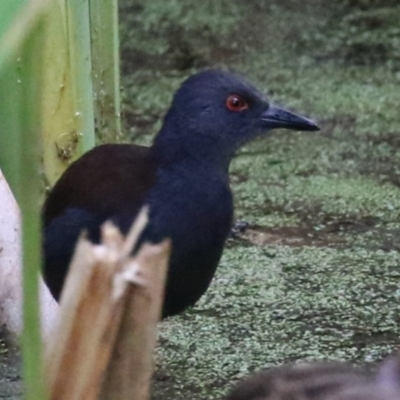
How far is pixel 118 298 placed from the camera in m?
→ 1.35

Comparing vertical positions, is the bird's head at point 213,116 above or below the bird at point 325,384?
above

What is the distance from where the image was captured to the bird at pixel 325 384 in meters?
1.27

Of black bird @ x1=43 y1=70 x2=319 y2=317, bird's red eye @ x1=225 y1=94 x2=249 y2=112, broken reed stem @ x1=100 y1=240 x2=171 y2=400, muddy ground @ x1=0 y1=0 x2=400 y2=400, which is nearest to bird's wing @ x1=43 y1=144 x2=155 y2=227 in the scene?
black bird @ x1=43 y1=70 x2=319 y2=317

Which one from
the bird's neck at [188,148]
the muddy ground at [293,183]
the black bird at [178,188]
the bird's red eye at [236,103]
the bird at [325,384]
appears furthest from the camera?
the muddy ground at [293,183]

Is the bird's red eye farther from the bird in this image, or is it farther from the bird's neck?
the bird

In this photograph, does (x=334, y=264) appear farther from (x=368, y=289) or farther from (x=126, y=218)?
(x=126, y=218)

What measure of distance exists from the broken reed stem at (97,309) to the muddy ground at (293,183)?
1179mm

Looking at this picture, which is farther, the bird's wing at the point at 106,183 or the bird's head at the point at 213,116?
the bird's head at the point at 213,116

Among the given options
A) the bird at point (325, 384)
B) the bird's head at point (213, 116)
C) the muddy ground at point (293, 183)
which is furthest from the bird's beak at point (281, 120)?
the bird at point (325, 384)

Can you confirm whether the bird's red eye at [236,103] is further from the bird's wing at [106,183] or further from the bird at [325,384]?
the bird at [325,384]

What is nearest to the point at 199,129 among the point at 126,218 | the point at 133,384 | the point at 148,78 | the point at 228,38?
the point at 126,218

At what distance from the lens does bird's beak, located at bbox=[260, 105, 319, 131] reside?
2692 millimetres

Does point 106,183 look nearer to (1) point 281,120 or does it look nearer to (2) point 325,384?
(1) point 281,120

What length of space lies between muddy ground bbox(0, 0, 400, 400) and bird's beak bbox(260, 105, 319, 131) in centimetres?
49
